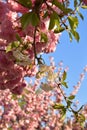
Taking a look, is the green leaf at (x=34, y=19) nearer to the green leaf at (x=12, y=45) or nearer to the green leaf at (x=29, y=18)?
the green leaf at (x=29, y=18)

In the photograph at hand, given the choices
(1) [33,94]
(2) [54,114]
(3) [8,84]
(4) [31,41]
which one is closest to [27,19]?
(4) [31,41]

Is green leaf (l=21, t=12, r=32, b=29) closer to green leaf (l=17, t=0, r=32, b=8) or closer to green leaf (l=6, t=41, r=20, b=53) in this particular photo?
green leaf (l=17, t=0, r=32, b=8)

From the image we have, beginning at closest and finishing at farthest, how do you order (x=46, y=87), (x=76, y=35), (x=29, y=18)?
(x=29, y=18), (x=76, y=35), (x=46, y=87)

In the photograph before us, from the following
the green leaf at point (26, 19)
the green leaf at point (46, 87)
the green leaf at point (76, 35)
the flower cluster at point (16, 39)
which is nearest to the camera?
the green leaf at point (26, 19)

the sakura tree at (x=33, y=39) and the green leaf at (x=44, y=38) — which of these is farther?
the green leaf at (x=44, y=38)

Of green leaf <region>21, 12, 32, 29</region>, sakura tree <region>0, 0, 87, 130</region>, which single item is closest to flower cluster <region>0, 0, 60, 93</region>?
sakura tree <region>0, 0, 87, 130</region>

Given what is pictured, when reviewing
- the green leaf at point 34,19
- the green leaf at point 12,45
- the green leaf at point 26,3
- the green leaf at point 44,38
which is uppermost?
the green leaf at point 26,3

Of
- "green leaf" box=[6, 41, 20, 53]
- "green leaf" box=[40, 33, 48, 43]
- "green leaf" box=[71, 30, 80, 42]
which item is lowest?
"green leaf" box=[6, 41, 20, 53]

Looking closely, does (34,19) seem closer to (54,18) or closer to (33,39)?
(54,18)

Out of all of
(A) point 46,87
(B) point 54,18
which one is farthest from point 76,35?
(A) point 46,87

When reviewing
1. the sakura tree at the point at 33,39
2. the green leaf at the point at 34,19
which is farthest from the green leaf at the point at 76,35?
the green leaf at the point at 34,19

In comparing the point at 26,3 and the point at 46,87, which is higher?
the point at 26,3

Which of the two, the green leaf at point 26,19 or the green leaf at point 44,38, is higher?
the green leaf at point 26,19

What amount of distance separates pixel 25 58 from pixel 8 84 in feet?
1.77
